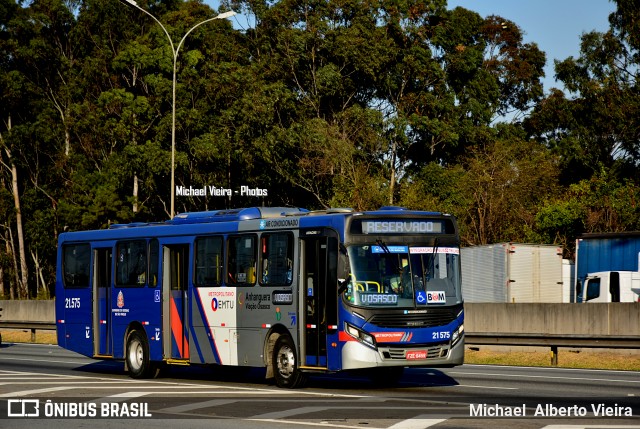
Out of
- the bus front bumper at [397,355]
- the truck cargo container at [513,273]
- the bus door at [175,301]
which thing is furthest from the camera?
the truck cargo container at [513,273]

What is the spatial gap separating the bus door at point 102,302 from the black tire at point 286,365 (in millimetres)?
6089

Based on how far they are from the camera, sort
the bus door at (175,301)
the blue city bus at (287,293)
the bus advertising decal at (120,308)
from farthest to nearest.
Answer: the bus advertising decal at (120,308) → the bus door at (175,301) → the blue city bus at (287,293)

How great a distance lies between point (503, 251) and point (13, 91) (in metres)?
47.1

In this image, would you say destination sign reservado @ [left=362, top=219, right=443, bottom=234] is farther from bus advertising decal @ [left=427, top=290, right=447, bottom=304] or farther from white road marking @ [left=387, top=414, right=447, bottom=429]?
white road marking @ [left=387, top=414, right=447, bottom=429]

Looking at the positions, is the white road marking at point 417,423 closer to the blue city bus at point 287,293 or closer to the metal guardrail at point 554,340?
the blue city bus at point 287,293

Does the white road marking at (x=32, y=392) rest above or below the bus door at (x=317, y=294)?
below

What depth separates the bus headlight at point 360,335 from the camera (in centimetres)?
1839

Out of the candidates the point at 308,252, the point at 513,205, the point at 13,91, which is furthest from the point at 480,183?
the point at 308,252

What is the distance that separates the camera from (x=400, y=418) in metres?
14.4

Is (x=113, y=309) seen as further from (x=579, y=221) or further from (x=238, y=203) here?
(x=238, y=203)

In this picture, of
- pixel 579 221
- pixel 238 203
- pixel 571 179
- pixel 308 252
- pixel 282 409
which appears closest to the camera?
pixel 282 409

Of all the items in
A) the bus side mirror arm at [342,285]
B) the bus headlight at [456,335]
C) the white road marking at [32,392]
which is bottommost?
the white road marking at [32,392]

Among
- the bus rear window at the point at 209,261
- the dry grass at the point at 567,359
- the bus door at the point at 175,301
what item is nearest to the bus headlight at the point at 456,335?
the bus rear window at the point at 209,261

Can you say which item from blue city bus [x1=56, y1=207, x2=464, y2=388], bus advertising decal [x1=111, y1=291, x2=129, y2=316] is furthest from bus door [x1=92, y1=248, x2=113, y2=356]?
bus advertising decal [x1=111, y1=291, x2=129, y2=316]
